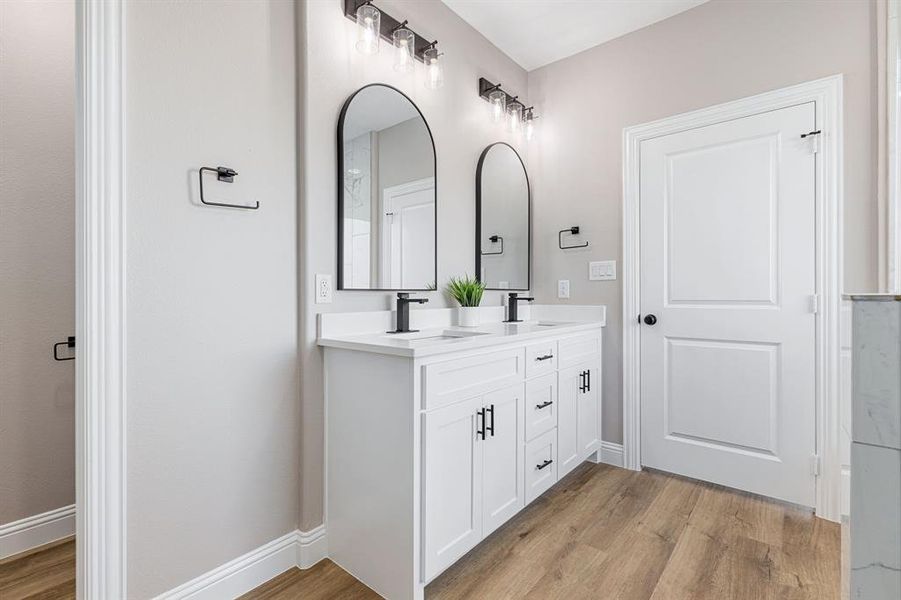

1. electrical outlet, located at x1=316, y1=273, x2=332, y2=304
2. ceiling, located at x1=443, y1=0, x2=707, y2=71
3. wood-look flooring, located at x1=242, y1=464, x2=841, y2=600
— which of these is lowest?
wood-look flooring, located at x1=242, y1=464, x2=841, y2=600

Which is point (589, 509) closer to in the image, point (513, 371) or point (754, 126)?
point (513, 371)

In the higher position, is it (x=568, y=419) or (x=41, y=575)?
(x=568, y=419)

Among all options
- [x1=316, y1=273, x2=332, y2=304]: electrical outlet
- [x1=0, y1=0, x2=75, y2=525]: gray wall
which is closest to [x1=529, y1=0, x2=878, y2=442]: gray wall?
[x1=316, y1=273, x2=332, y2=304]: electrical outlet

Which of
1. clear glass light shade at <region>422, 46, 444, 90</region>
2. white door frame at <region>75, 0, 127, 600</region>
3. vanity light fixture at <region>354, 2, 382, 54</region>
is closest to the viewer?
white door frame at <region>75, 0, 127, 600</region>

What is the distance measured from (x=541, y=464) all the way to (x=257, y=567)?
4.18 ft

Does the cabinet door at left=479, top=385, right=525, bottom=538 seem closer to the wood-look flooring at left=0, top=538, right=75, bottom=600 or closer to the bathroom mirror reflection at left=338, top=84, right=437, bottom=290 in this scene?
the bathroom mirror reflection at left=338, top=84, right=437, bottom=290

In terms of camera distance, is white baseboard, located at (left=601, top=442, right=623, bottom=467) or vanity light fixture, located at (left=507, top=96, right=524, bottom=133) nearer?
white baseboard, located at (left=601, top=442, right=623, bottom=467)

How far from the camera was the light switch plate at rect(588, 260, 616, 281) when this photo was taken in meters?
2.79

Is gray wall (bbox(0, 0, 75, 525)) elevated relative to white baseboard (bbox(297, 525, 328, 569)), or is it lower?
elevated

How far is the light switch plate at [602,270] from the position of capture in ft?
9.14

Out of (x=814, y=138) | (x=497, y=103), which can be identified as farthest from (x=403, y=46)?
(x=814, y=138)

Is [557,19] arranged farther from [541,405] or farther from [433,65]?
[541,405]

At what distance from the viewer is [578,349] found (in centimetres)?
251

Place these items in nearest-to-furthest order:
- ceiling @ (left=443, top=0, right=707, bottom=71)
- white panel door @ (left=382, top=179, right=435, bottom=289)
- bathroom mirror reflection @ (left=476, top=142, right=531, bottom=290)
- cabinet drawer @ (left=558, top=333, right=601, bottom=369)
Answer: white panel door @ (left=382, top=179, right=435, bottom=289)
cabinet drawer @ (left=558, top=333, right=601, bottom=369)
ceiling @ (left=443, top=0, right=707, bottom=71)
bathroom mirror reflection @ (left=476, top=142, right=531, bottom=290)
